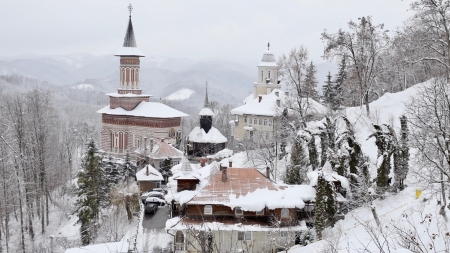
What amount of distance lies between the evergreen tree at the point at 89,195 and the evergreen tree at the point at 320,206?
12.4 m

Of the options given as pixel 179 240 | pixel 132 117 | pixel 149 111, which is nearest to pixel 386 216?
pixel 179 240

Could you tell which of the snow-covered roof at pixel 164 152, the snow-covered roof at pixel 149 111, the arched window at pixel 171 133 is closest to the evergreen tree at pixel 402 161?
the snow-covered roof at pixel 164 152

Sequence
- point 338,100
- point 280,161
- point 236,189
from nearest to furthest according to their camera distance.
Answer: point 236,189, point 280,161, point 338,100

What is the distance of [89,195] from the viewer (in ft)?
85.8

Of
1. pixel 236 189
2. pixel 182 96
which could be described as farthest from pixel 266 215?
pixel 182 96

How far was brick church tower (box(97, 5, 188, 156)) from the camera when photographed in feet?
143

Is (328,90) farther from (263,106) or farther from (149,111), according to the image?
(149,111)

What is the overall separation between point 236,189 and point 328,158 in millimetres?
4677

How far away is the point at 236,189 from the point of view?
21984mm

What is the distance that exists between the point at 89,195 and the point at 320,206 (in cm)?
1292

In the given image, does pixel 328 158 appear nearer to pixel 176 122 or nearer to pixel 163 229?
pixel 163 229

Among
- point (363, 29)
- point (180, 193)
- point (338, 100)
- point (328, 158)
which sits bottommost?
point (180, 193)

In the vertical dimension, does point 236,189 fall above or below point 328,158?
below

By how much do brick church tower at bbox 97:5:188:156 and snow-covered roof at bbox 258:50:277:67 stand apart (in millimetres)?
11359
